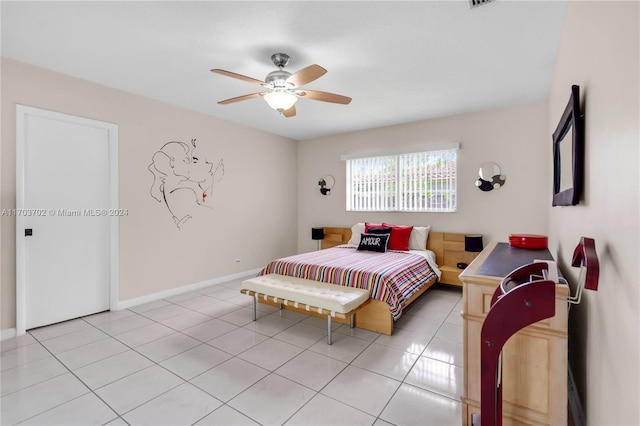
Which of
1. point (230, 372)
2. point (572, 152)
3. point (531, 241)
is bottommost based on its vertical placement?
point (230, 372)

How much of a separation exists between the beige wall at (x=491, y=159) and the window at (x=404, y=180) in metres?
0.13

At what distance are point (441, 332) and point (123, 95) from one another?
451 cm

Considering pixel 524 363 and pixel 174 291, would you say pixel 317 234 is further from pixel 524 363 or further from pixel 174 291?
pixel 524 363

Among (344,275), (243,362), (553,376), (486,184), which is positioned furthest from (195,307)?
(486,184)

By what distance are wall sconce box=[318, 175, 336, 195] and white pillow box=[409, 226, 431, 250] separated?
1.90 meters

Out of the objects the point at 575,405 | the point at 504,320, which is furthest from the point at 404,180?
the point at 504,320

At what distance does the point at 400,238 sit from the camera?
4562 millimetres

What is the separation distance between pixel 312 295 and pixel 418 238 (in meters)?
2.47

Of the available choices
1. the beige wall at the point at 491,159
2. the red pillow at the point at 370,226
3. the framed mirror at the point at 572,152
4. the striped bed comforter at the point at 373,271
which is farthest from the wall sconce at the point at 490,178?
the framed mirror at the point at 572,152

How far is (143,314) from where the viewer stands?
3.42m

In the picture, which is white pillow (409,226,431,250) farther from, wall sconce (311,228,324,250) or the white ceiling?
the white ceiling

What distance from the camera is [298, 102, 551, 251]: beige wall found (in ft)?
13.1

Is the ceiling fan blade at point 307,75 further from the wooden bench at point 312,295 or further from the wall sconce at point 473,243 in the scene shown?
the wall sconce at point 473,243

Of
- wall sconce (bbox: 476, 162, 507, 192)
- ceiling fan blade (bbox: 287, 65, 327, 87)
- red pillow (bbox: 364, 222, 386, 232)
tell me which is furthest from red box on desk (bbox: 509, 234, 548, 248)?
red pillow (bbox: 364, 222, 386, 232)
